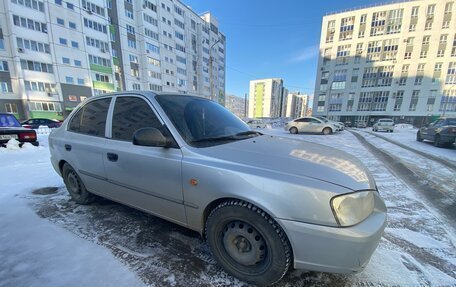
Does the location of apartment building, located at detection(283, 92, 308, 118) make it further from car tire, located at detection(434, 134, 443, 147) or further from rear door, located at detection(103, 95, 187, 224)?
rear door, located at detection(103, 95, 187, 224)

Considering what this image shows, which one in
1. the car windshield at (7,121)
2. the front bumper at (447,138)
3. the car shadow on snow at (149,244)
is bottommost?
the car shadow on snow at (149,244)

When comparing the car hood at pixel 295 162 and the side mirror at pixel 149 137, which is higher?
the side mirror at pixel 149 137

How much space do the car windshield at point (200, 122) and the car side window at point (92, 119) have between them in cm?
99

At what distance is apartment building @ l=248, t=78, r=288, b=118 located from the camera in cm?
10712

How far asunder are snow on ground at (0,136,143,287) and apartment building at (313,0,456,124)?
185 feet

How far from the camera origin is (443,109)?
42781mm

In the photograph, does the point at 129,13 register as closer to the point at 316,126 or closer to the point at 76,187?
the point at 316,126

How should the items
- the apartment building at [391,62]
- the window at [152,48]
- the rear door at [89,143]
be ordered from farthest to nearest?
1. the window at [152,48]
2. the apartment building at [391,62]
3. the rear door at [89,143]

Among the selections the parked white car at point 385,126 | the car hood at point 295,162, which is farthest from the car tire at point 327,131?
the car hood at point 295,162

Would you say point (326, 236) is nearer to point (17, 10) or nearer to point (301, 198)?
point (301, 198)

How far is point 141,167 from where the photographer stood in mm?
2154

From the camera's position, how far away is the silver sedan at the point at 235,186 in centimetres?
143

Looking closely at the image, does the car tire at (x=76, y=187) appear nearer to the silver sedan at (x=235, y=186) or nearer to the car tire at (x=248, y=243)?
the silver sedan at (x=235, y=186)

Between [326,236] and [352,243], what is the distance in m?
0.17
